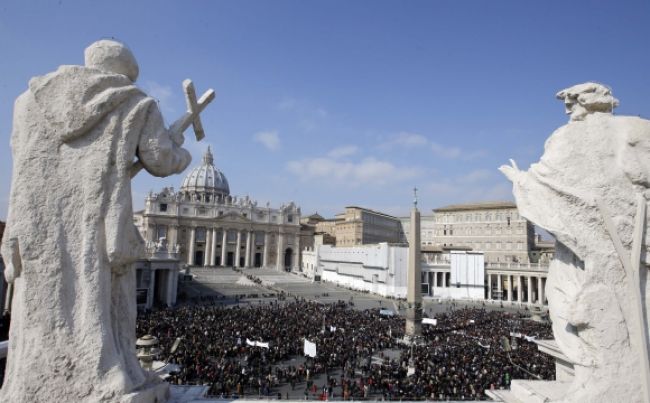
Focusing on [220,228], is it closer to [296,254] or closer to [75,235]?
[296,254]

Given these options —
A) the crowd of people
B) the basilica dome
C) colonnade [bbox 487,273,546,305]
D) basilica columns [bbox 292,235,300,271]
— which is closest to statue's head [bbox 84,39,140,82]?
the crowd of people

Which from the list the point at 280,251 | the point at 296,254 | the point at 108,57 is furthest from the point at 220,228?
the point at 108,57

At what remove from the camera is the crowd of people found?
39.3 feet

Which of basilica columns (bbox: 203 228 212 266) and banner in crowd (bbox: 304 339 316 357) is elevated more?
Result: basilica columns (bbox: 203 228 212 266)

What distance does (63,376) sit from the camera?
2961 mm

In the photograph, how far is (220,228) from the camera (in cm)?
7775

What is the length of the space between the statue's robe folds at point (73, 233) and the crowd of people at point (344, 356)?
8.34 metres

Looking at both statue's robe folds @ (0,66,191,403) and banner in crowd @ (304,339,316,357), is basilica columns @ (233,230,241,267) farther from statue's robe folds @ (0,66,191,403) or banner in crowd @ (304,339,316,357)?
statue's robe folds @ (0,66,191,403)

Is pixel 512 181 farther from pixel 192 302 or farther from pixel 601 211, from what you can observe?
pixel 192 302

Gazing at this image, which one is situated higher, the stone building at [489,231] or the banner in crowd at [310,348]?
the stone building at [489,231]

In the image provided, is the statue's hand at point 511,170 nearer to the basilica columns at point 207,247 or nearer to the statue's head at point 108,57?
the statue's head at point 108,57

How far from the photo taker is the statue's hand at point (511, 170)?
382cm

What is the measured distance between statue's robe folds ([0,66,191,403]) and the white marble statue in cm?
328

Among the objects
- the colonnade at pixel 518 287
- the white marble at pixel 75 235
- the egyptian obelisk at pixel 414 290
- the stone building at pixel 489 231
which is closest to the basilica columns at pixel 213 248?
the stone building at pixel 489 231
